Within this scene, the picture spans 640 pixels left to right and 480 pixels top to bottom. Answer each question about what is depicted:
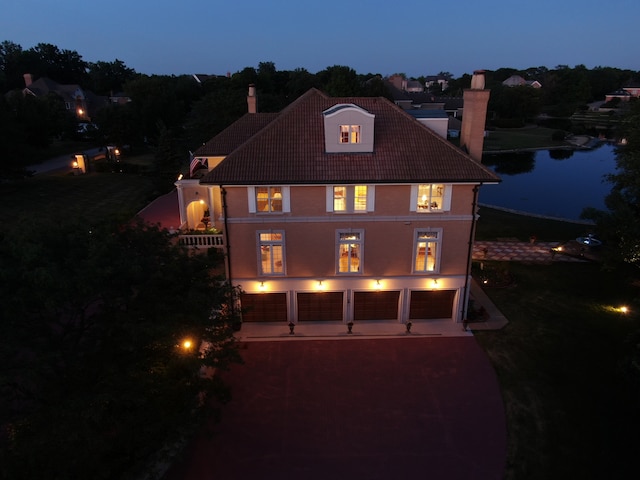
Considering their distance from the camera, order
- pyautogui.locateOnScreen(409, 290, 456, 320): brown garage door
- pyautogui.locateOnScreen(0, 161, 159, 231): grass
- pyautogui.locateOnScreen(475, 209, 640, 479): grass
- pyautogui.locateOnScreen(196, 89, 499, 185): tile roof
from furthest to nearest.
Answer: pyautogui.locateOnScreen(0, 161, 159, 231): grass < pyautogui.locateOnScreen(409, 290, 456, 320): brown garage door < pyautogui.locateOnScreen(196, 89, 499, 185): tile roof < pyautogui.locateOnScreen(475, 209, 640, 479): grass

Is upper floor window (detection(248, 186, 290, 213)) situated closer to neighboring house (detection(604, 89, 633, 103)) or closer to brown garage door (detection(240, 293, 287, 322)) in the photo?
brown garage door (detection(240, 293, 287, 322))

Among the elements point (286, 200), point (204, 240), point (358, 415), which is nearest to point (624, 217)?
point (358, 415)

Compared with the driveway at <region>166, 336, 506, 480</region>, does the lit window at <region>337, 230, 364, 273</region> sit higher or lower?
higher

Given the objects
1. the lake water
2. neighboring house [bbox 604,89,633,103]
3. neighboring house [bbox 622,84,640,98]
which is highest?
neighboring house [bbox 622,84,640,98]

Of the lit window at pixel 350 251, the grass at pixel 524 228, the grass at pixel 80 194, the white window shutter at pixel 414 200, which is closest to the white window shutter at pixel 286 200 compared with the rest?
the lit window at pixel 350 251

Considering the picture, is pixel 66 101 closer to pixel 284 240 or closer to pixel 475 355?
pixel 284 240

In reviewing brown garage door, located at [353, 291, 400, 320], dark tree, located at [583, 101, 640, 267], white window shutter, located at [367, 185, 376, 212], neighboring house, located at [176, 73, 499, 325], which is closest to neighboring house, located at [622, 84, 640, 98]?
dark tree, located at [583, 101, 640, 267]

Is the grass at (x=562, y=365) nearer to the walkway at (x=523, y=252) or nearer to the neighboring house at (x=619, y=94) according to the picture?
the walkway at (x=523, y=252)
